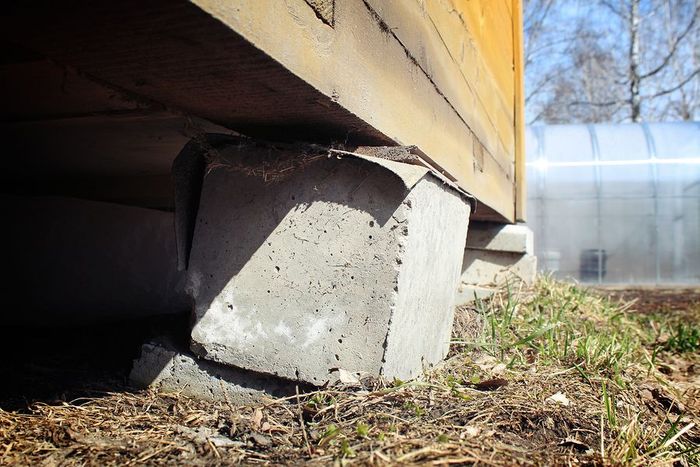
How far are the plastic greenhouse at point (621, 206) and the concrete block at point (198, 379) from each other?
9764 millimetres

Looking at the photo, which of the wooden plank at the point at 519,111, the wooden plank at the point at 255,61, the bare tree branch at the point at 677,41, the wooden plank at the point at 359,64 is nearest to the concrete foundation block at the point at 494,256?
the wooden plank at the point at 519,111

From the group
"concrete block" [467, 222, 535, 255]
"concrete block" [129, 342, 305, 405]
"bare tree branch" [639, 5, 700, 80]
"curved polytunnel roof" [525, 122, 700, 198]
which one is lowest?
"concrete block" [129, 342, 305, 405]

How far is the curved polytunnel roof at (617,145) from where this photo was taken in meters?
10.3

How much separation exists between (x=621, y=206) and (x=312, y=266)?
10.2 m

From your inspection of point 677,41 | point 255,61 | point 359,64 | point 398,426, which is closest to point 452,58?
point 359,64

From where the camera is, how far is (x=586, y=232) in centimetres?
1055

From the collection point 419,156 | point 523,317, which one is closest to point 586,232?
point 523,317

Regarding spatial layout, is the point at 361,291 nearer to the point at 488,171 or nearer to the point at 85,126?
the point at 85,126

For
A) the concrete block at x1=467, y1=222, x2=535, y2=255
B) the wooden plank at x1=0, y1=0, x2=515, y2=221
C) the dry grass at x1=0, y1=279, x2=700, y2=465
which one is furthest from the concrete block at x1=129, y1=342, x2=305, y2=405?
the concrete block at x1=467, y1=222, x2=535, y2=255

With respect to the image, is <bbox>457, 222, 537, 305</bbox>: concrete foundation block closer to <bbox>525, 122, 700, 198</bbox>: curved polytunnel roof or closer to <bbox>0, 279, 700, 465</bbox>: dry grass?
<bbox>0, 279, 700, 465</bbox>: dry grass

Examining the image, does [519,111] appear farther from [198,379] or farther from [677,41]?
[677,41]

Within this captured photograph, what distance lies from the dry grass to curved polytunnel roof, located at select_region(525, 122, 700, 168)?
9.22 m

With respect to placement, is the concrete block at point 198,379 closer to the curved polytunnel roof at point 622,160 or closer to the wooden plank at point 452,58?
the wooden plank at point 452,58

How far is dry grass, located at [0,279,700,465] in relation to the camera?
1276 millimetres
